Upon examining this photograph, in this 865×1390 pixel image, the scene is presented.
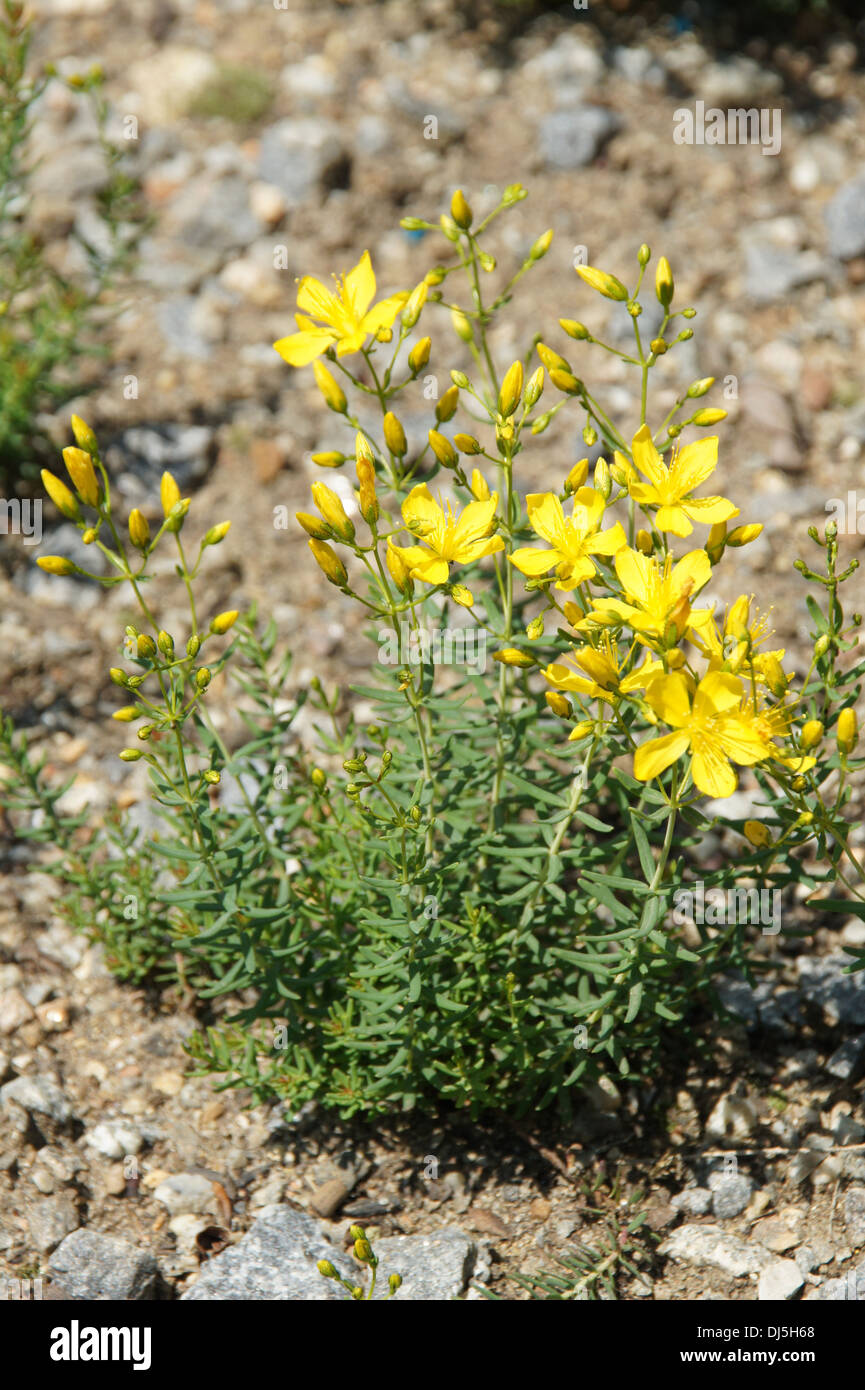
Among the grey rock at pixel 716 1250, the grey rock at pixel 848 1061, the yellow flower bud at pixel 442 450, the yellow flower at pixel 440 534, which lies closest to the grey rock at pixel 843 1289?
the grey rock at pixel 716 1250

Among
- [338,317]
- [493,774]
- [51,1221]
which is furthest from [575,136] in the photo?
[51,1221]

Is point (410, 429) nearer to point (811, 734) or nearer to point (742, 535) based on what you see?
point (742, 535)

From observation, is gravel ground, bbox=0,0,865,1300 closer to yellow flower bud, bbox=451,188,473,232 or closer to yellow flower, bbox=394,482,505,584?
yellow flower, bbox=394,482,505,584

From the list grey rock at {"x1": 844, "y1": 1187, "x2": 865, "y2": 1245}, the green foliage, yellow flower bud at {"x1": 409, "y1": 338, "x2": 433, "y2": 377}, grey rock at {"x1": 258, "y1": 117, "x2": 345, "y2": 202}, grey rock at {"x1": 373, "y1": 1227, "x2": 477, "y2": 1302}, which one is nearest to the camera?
yellow flower bud at {"x1": 409, "y1": 338, "x2": 433, "y2": 377}

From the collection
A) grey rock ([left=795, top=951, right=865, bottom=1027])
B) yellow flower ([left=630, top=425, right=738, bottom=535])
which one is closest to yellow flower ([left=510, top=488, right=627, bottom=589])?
yellow flower ([left=630, top=425, right=738, bottom=535])

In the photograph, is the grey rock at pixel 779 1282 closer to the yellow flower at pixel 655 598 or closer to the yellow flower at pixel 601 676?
the yellow flower at pixel 601 676
